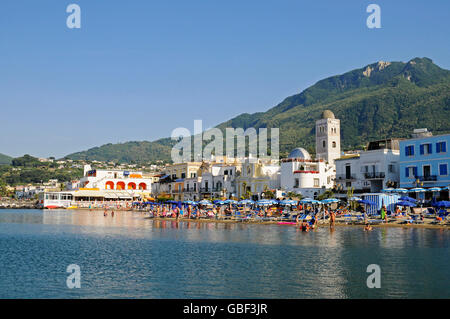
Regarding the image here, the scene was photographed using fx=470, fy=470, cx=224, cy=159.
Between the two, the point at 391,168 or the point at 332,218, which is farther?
the point at 391,168

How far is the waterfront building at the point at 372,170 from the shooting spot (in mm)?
56534

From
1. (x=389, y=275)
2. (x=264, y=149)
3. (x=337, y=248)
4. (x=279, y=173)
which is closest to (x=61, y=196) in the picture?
(x=279, y=173)

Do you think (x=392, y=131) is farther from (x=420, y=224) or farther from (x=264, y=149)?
(x=420, y=224)

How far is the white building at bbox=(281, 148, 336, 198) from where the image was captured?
63.7 metres

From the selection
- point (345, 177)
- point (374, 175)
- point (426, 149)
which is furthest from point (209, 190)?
point (426, 149)

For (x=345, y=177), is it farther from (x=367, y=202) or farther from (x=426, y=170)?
(x=367, y=202)

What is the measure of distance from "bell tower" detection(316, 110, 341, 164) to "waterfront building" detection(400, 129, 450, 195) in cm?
3029

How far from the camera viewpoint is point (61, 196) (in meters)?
113

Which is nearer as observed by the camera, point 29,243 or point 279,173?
point 29,243

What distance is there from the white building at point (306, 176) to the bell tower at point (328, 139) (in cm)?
1699

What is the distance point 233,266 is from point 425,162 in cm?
3615

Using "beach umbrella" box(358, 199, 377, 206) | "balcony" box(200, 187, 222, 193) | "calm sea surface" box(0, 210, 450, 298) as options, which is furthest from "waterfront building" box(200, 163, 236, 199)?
"calm sea surface" box(0, 210, 450, 298)

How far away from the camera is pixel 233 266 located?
2205cm
